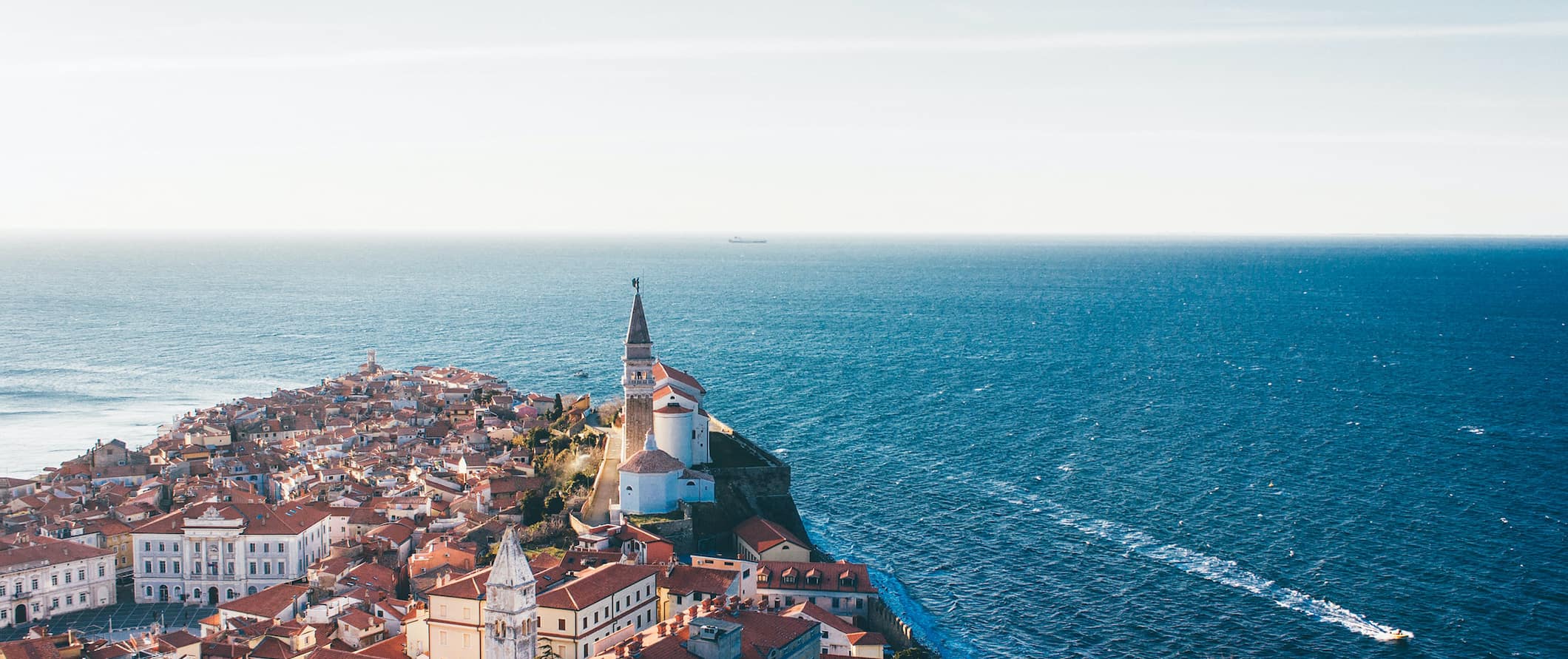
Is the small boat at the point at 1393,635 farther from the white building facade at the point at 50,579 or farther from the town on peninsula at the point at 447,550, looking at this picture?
the white building facade at the point at 50,579

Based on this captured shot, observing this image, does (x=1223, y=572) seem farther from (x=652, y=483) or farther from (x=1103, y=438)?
(x=1103, y=438)

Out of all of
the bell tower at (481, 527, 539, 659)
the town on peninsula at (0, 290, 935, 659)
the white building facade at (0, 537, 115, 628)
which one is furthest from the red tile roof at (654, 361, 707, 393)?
the bell tower at (481, 527, 539, 659)

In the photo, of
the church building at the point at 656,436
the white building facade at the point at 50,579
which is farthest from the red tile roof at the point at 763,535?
the white building facade at the point at 50,579

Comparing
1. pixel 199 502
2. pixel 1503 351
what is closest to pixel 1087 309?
pixel 1503 351

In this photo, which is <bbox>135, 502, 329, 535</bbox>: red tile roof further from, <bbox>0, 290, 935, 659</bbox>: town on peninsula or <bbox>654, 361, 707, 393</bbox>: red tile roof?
<bbox>654, 361, 707, 393</bbox>: red tile roof

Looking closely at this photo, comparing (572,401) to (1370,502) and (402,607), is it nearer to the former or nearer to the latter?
(402,607)

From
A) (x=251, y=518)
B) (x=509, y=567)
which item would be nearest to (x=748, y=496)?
(x=251, y=518)
